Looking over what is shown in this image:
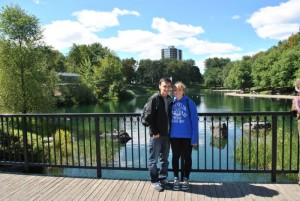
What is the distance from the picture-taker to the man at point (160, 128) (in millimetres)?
4816

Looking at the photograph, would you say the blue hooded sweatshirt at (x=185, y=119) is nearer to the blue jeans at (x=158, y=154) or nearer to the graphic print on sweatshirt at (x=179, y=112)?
the graphic print on sweatshirt at (x=179, y=112)

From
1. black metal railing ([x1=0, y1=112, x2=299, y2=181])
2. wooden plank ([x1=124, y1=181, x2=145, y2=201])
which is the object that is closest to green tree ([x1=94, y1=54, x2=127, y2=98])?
black metal railing ([x1=0, y1=112, x2=299, y2=181])

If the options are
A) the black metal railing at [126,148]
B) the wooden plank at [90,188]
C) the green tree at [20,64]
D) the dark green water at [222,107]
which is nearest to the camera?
the wooden plank at [90,188]

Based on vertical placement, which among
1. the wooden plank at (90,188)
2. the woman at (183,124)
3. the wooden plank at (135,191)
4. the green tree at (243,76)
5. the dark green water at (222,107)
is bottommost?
the dark green water at (222,107)

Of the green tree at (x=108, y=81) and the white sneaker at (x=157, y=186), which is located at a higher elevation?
the green tree at (x=108, y=81)

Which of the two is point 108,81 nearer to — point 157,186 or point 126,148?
point 126,148

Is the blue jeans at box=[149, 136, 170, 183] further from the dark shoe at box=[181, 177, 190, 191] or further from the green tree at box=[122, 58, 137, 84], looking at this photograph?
the green tree at box=[122, 58, 137, 84]

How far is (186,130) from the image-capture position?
489 cm

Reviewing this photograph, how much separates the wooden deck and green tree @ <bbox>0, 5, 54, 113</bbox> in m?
18.6

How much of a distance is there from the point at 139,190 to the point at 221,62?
131102 mm

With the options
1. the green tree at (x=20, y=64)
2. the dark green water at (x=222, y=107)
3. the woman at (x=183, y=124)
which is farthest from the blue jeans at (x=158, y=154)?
the dark green water at (x=222, y=107)

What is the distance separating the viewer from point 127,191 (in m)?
4.96

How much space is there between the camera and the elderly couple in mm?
4844

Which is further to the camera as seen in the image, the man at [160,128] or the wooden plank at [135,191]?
the man at [160,128]
